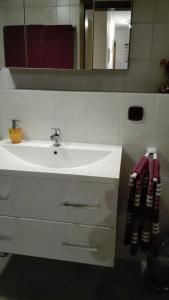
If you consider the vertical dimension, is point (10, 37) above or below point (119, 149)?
above

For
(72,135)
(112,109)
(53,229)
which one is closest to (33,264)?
(53,229)

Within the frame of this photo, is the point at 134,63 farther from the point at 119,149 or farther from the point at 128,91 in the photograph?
the point at 119,149

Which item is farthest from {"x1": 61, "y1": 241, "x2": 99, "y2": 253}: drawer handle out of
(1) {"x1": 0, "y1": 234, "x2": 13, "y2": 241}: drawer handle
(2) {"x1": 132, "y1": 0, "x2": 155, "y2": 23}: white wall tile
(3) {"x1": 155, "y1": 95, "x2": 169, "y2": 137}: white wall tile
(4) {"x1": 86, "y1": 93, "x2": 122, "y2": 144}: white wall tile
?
(2) {"x1": 132, "y1": 0, "x2": 155, "y2": 23}: white wall tile

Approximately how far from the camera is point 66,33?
4.51 ft

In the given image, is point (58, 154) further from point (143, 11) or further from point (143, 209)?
point (143, 11)

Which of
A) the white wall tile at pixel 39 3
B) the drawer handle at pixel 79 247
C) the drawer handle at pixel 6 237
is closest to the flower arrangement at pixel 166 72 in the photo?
the white wall tile at pixel 39 3

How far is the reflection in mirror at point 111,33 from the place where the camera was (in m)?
1.30

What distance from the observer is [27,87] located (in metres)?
1.53

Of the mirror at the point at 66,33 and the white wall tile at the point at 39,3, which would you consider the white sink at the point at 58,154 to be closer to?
the mirror at the point at 66,33

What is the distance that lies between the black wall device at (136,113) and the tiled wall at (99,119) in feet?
0.08

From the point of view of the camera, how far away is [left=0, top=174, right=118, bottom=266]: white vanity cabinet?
1.07m

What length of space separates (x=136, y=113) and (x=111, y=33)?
469 millimetres

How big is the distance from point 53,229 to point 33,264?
65 centimetres

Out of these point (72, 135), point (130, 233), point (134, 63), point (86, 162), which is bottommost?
point (130, 233)
